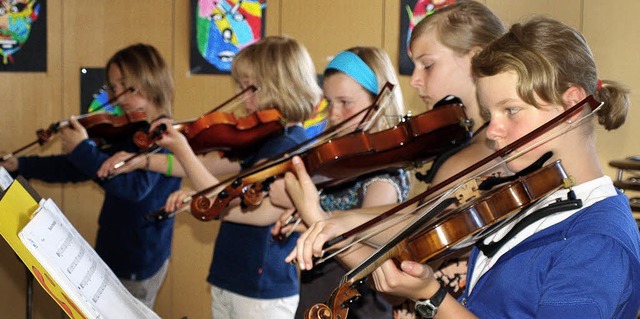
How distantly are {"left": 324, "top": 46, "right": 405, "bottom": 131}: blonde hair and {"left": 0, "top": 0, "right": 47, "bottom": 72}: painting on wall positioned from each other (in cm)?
230

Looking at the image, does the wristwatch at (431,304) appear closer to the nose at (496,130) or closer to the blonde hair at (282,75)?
the nose at (496,130)

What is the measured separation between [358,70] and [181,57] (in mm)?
2066

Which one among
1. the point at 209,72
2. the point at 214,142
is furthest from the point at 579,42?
the point at 209,72

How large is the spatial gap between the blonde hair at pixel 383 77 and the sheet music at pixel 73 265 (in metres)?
1.03

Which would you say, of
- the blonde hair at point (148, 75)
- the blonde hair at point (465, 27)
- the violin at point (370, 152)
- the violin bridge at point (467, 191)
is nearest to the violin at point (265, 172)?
the violin at point (370, 152)

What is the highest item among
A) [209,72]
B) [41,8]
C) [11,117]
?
[41,8]

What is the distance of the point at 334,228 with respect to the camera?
166cm

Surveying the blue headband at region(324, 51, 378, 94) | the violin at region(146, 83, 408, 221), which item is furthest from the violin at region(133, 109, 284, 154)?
the blue headband at region(324, 51, 378, 94)

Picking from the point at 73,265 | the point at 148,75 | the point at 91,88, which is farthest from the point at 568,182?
the point at 91,88

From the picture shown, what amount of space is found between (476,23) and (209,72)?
2.47m

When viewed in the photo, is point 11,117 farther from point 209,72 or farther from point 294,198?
point 294,198

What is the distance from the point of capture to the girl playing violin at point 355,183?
6.81 feet

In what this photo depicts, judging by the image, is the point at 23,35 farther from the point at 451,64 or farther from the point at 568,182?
the point at 568,182

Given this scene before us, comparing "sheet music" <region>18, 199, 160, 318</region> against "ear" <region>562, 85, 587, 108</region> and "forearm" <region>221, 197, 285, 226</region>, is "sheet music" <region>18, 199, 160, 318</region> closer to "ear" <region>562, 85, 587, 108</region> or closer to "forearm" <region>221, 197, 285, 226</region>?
"ear" <region>562, 85, 587, 108</region>
